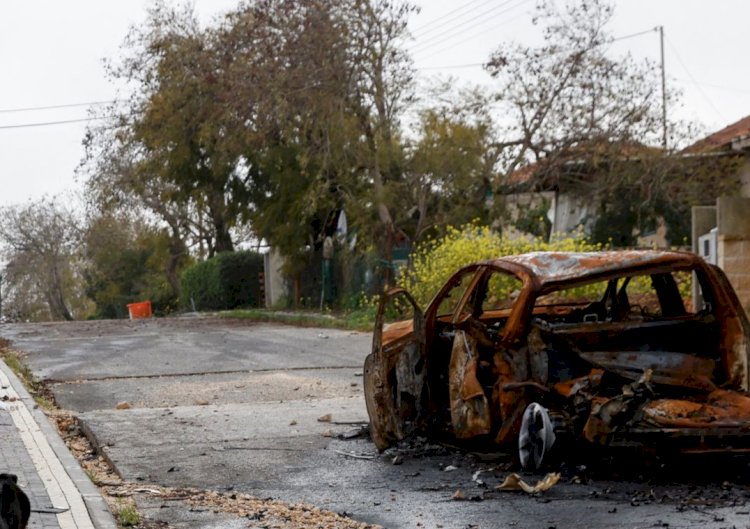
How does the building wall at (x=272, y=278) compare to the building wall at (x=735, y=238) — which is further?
the building wall at (x=272, y=278)

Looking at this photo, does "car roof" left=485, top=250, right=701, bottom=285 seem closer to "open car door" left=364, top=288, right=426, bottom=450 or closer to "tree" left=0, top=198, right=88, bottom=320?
"open car door" left=364, top=288, right=426, bottom=450

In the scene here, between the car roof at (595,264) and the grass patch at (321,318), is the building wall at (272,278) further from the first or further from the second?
the car roof at (595,264)

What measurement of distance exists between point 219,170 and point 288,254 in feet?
13.8

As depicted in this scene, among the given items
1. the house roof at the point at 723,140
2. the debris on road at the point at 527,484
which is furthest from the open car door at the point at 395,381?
the house roof at the point at 723,140

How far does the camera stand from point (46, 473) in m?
9.14

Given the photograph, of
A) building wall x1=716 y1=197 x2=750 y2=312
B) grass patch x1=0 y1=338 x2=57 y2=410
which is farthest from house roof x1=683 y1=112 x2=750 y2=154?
grass patch x1=0 y1=338 x2=57 y2=410

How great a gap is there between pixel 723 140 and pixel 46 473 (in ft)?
84.5

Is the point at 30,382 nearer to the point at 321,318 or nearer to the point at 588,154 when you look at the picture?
the point at 321,318

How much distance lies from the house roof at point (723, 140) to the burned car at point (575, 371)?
62.6 ft

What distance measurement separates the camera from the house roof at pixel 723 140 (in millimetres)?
28683

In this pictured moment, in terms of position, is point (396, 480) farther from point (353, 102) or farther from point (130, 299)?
point (130, 299)

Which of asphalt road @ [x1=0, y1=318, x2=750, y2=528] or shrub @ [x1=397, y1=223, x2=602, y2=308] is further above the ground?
shrub @ [x1=397, y1=223, x2=602, y2=308]

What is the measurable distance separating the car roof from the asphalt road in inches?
54.6

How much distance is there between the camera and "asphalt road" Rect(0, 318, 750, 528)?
7805 millimetres
